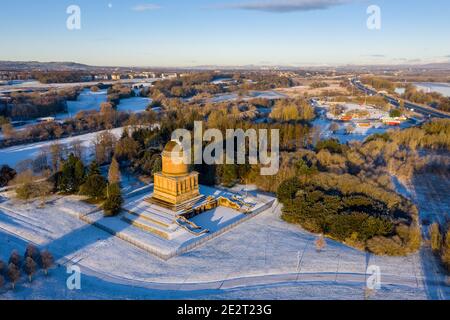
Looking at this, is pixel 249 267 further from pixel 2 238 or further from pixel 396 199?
pixel 2 238

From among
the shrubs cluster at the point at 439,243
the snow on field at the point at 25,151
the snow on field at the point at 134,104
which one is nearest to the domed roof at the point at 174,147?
the shrubs cluster at the point at 439,243

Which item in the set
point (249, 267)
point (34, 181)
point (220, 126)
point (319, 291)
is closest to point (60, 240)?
point (34, 181)

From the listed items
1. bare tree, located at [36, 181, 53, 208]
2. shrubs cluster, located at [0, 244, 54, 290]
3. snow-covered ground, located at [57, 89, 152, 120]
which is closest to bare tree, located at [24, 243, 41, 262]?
shrubs cluster, located at [0, 244, 54, 290]

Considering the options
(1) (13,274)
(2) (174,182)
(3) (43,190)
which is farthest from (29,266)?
(3) (43,190)

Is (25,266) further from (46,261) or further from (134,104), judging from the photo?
(134,104)

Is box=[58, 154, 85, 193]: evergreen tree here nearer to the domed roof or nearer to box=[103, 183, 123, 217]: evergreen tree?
box=[103, 183, 123, 217]: evergreen tree
